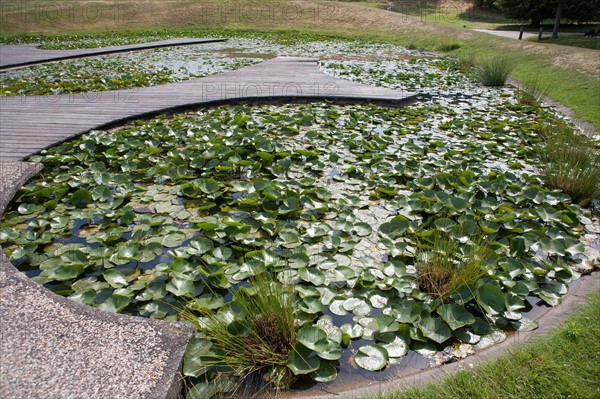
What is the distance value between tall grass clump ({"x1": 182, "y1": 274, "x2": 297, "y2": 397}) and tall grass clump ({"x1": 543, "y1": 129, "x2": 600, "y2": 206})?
9.47 ft

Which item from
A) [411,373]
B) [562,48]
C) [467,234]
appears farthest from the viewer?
[562,48]

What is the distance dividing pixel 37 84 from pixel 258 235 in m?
7.22

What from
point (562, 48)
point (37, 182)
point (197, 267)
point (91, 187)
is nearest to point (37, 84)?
point (37, 182)

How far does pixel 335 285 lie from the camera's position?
2328 millimetres

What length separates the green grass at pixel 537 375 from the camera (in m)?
1.59

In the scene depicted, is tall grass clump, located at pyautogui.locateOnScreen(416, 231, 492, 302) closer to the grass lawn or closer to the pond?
the pond

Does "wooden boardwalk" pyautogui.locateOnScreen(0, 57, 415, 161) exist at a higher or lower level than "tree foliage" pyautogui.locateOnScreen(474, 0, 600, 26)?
lower

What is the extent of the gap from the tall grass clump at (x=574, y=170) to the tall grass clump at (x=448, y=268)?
5.26ft

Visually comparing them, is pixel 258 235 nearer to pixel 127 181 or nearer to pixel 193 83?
pixel 127 181

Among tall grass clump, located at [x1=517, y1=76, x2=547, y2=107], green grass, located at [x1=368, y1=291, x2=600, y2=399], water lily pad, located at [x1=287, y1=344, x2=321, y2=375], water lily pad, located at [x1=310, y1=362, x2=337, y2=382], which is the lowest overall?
water lily pad, located at [x1=310, y1=362, x2=337, y2=382]

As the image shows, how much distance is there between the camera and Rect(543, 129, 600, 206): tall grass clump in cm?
334

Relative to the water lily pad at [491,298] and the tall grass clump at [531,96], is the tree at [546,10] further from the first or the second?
the water lily pad at [491,298]

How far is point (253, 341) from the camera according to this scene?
1.83 m

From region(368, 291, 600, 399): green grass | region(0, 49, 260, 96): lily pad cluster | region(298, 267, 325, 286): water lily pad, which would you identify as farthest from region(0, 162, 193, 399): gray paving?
region(0, 49, 260, 96): lily pad cluster
